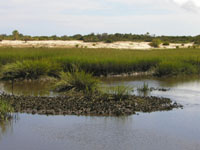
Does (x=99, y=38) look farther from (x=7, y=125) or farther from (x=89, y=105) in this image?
(x=7, y=125)

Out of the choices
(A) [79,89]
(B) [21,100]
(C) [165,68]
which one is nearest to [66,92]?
(A) [79,89]

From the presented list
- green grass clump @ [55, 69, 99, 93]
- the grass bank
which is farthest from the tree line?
green grass clump @ [55, 69, 99, 93]

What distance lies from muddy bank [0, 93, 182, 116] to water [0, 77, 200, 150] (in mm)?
429

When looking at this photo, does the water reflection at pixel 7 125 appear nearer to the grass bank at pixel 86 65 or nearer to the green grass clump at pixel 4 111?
the green grass clump at pixel 4 111

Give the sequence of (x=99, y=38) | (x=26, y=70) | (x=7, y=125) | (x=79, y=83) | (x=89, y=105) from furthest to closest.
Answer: (x=99, y=38)
(x=26, y=70)
(x=79, y=83)
(x=89, y=105)
(x=7, y=125)

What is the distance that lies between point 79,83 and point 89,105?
2698 mm

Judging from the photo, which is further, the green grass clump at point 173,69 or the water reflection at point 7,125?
the green grass clump at point 173,69

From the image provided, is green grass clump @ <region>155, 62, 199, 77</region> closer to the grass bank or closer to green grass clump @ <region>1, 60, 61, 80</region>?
the grass bank

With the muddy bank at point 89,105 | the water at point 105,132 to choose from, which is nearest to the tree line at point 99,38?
the muddy bank at point 89,105

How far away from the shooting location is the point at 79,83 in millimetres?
14609

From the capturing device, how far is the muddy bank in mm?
11453

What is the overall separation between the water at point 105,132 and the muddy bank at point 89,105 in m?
0.43

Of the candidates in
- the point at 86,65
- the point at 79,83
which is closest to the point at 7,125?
the point at 79,83

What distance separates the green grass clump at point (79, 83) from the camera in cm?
1437
